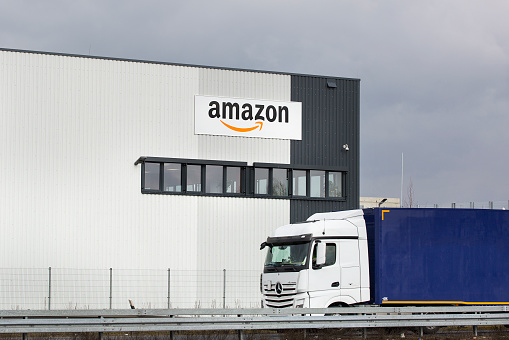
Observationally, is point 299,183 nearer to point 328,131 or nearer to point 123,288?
point 328,131

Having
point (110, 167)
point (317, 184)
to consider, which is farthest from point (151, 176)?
point (317, 184)

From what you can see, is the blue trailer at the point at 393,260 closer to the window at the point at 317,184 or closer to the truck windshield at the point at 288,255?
the truck windshield at the point at 288,255

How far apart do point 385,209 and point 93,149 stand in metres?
12.3

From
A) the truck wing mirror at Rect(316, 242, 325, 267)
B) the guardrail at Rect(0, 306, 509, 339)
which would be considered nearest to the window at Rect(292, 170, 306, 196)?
the truck wing mirror at Rect(316, 242, 325, 267)

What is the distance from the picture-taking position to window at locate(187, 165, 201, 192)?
29766mm

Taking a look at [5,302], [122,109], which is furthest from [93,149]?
[5,302]

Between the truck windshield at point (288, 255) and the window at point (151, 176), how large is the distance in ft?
28.0

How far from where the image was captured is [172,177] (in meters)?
29.6

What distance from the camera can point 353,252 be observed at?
820 inches

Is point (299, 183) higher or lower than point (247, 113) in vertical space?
lower

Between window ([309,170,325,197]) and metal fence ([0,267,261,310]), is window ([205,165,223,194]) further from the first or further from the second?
window ([309,170,325,197])

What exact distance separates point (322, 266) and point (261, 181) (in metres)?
10.9

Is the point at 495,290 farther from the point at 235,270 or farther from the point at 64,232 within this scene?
the point at 64,232

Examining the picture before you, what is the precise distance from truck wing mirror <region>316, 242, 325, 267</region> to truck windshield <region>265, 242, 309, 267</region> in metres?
0.29
